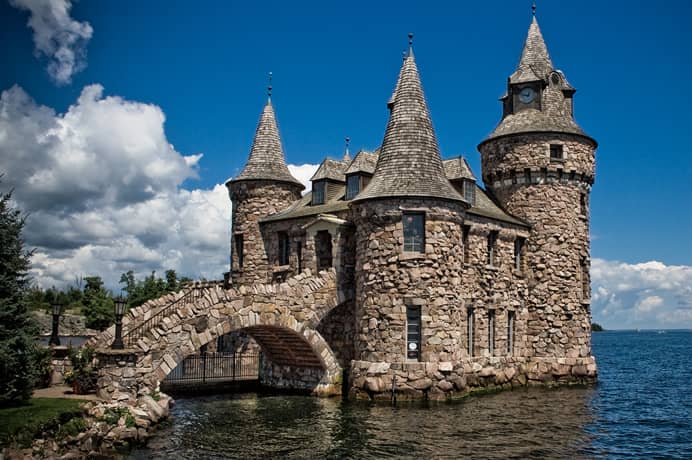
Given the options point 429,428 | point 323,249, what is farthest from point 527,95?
point 429,428

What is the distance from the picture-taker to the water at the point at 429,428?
18797 millimetres

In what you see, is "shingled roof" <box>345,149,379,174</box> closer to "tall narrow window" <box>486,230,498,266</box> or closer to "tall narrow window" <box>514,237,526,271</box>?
"tall narrow window" <box>486,230,498,266</box>

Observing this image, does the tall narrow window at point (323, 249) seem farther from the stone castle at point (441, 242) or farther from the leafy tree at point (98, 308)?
the leafy tree at point (98, 308)

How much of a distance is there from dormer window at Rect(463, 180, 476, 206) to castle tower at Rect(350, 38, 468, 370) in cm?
361

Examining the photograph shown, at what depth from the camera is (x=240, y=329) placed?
84.7ft

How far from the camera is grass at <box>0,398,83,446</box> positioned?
15.8m

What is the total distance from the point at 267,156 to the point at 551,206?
1516 centimetres

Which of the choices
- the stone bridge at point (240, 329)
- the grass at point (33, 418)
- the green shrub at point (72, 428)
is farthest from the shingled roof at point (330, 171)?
the green shrub at point (72, 428)

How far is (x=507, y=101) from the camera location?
36844 millimetres

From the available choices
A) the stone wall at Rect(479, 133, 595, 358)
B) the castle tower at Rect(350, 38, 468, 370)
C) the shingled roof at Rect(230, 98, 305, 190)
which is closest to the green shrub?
the castle tower at Rect(350, 38, 468, 370)

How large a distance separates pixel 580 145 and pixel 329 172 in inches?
499

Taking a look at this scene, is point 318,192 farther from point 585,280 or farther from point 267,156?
point 585,280

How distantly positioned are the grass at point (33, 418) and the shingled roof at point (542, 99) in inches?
959

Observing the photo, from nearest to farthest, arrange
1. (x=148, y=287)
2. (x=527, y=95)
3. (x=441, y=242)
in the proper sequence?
1. (x=441, y=242)
2. (x=527, y=95)
3. (x=148, y=287)
